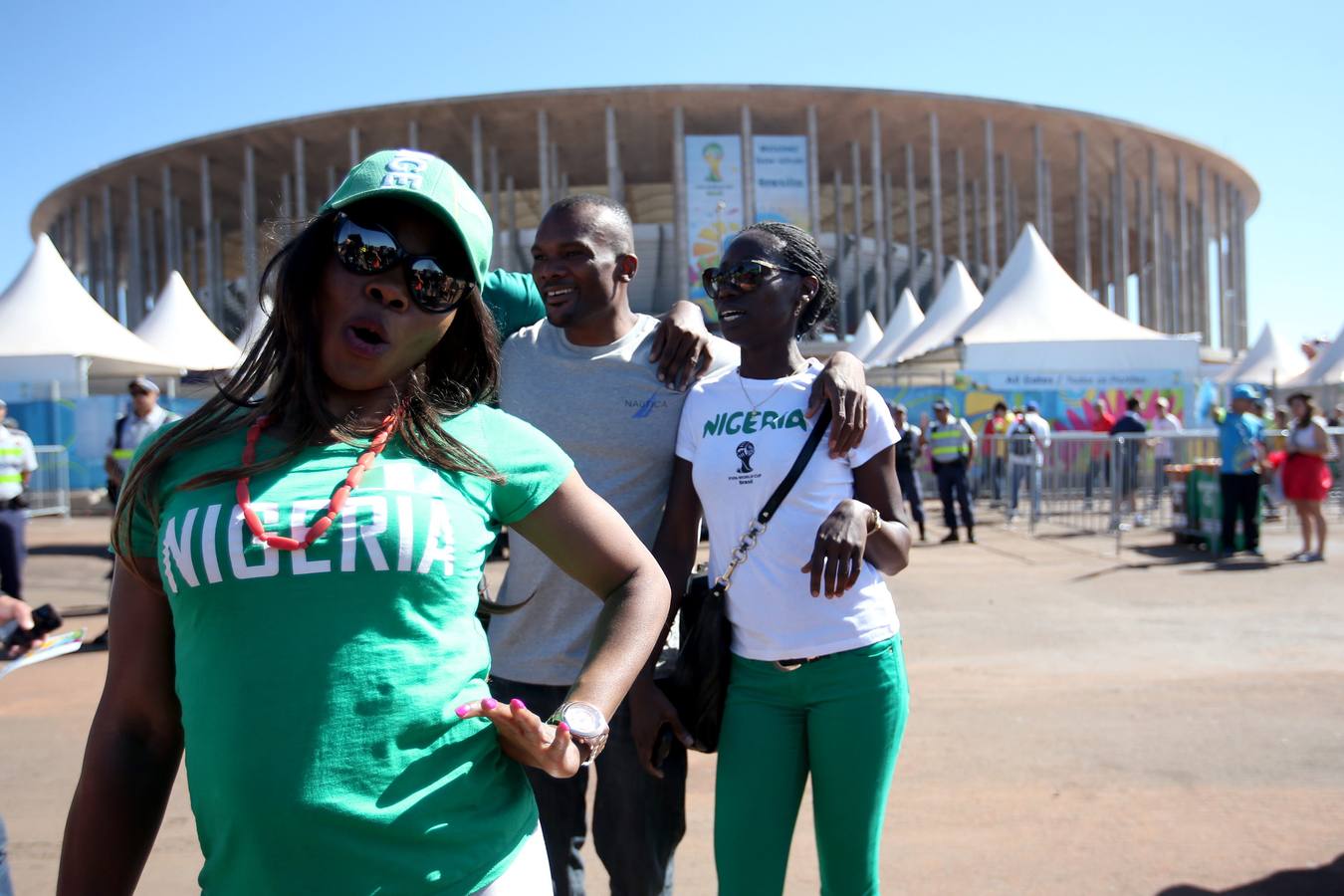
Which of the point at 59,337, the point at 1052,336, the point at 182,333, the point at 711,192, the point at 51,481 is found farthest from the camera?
the point at 711,192

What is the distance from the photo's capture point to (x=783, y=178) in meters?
35.9

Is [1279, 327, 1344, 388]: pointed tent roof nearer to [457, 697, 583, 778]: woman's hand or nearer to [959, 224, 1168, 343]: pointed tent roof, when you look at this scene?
[959, 224, 1168, 343]: pointed tent roof

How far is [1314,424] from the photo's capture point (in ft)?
36.6

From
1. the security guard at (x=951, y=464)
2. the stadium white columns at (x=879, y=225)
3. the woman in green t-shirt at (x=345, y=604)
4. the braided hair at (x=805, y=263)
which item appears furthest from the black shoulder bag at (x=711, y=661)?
the stadium white columns at (x=879, y=225)

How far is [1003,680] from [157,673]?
18.2 feet

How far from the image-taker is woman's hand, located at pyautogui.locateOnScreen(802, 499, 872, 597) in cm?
225

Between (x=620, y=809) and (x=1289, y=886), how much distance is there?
2473 mm

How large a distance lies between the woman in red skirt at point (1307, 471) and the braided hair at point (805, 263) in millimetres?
10366

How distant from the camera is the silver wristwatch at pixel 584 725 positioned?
4.60ft

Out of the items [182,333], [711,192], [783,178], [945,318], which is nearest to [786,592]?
[182,333]

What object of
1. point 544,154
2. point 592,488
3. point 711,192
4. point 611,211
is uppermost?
point 544,154

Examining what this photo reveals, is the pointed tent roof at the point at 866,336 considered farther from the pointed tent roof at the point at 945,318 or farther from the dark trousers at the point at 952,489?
the dark trousers at the point at 952,489

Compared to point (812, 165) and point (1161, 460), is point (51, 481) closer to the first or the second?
point (1161, 460)

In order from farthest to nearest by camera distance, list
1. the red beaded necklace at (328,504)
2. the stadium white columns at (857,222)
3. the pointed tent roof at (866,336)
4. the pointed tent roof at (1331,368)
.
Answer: the stadium white columns at (857,222), the pointed tent roof at (866,336), the pointed tent roof at (1331,368), the red beaded necklace at (328,504)
